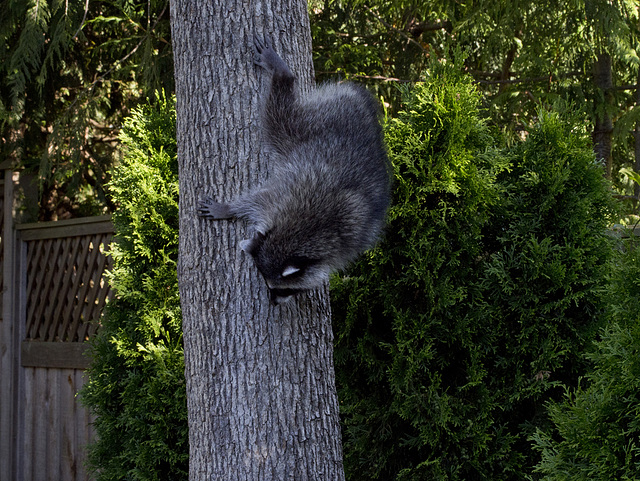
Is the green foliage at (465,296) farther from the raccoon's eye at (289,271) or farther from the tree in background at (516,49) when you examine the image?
the tree in background at (516,49)

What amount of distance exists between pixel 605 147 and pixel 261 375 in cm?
573

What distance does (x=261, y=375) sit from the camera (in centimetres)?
247

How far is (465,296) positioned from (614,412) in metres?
1.29

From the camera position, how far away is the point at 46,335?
5.82 metres

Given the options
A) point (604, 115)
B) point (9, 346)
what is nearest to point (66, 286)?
point (9, 346)

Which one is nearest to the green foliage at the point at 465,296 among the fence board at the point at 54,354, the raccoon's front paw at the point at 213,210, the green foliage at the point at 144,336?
the green foliage at the point at 144,336

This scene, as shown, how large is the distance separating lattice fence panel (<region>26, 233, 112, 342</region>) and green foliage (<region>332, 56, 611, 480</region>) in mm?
2529

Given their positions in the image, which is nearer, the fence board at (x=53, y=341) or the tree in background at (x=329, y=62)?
the fence board at (x=53, y=341)

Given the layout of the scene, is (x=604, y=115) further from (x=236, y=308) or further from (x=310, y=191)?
(x=236, y=308)

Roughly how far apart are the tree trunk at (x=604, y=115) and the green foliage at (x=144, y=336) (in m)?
4.70

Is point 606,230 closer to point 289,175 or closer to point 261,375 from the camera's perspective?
point 289,175

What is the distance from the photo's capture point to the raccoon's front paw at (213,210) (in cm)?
254

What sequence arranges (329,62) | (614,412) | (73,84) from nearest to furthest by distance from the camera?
(614,412) < (329,62) < (73,84)

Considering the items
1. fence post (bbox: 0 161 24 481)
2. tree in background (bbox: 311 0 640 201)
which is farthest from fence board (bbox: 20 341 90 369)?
tree in background (bbox: 311 0 640 201)
